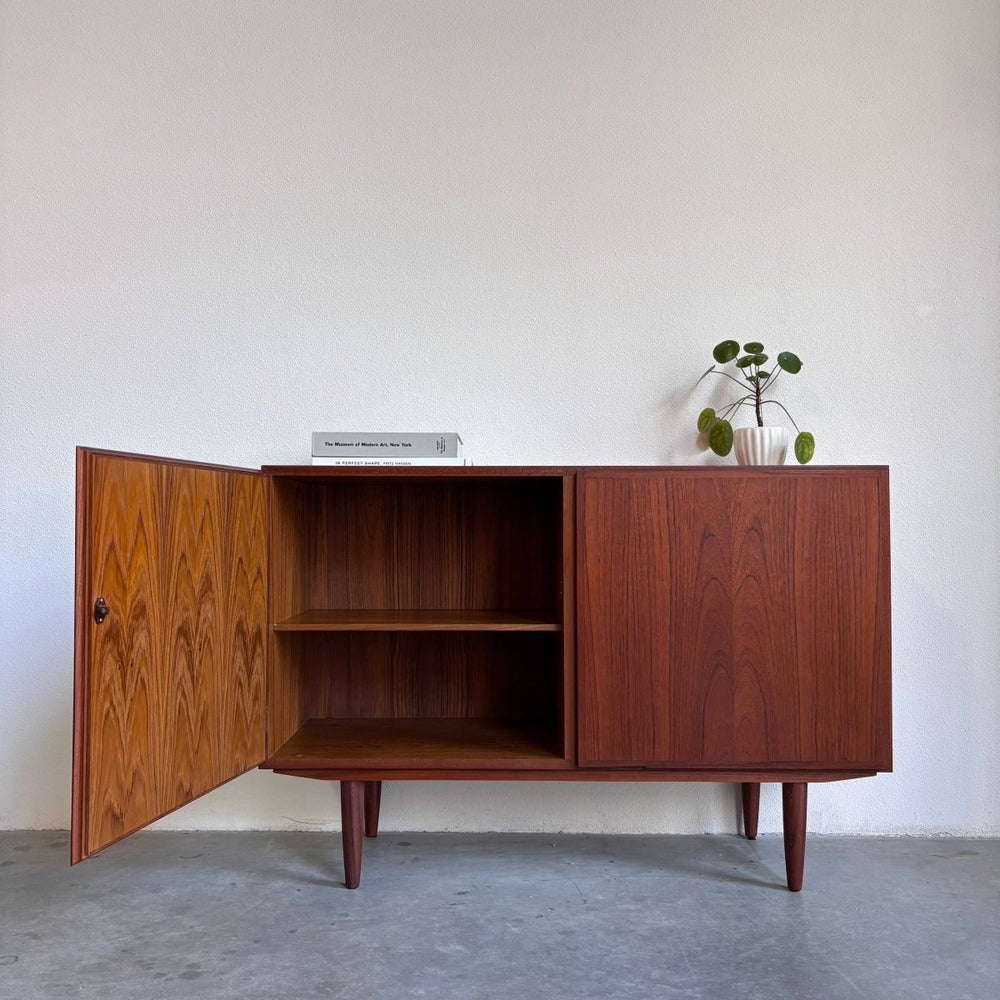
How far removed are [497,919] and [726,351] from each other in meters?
1.42

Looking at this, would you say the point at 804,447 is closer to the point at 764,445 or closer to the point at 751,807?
the point at 764,445

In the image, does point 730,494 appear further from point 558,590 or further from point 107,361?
point 107,361

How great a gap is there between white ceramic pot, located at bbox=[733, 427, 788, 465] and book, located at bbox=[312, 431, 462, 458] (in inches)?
27.7

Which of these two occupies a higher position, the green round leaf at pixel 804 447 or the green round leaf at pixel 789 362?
the green round leaf at pixel 789 362

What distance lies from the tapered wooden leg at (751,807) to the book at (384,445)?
116cm

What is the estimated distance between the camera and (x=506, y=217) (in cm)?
222

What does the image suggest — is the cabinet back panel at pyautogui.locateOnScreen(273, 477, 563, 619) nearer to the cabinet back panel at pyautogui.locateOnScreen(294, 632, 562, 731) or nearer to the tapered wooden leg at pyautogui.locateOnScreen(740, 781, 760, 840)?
the cabinet back panel at pyautogui.locateOnScreen(294, 632, 562, 731)

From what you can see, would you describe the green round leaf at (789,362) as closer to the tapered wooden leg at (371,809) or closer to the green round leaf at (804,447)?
the green round leaf at (804,447)

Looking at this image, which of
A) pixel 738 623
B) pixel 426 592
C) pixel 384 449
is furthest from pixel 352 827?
pixel 738 623

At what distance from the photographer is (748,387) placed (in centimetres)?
217

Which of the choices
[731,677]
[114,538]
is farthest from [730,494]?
[114,538]

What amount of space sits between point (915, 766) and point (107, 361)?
95.9 inches

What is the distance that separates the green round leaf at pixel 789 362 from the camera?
2.04 m

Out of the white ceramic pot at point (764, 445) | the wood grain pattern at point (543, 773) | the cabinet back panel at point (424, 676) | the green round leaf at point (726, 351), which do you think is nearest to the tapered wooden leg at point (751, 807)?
the wood grain pattern at point (543, 773)
